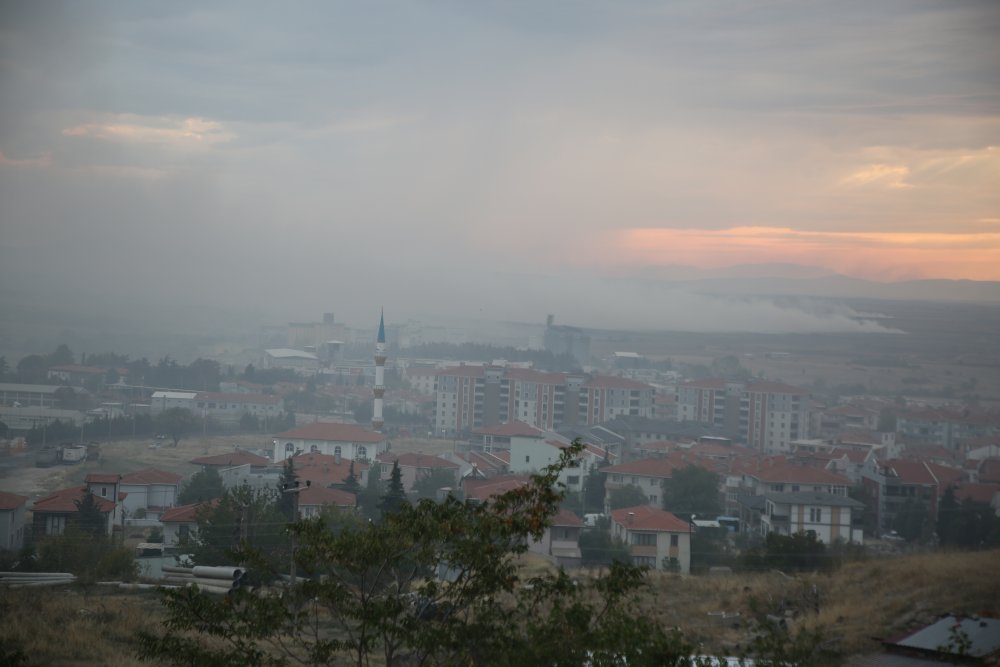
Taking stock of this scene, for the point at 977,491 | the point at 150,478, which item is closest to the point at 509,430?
the point at 150,478

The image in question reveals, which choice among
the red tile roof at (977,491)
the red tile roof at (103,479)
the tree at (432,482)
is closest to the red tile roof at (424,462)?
the tree at (432,482)

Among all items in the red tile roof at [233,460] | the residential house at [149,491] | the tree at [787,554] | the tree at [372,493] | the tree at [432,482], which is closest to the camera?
the tree at [787,554]

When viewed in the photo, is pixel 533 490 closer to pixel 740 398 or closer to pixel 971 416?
pixel 971 416

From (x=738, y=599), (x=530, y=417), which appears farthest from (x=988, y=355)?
(x=738, y=599)

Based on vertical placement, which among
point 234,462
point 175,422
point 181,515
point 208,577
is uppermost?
point 208,577

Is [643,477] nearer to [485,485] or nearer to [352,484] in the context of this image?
[485,485]

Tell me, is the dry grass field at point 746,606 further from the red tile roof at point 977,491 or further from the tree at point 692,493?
the red tile roof at point 977,491
